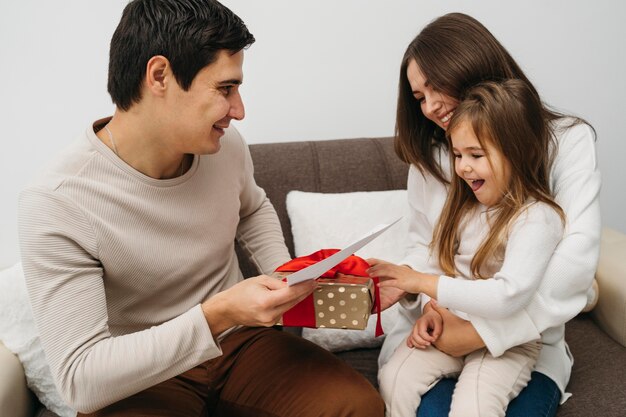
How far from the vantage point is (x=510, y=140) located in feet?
4.80

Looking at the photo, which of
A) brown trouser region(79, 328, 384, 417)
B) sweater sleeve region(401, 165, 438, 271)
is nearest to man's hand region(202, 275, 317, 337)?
brown trouser region(79, 328, 384, 417)

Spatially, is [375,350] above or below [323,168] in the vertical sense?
below

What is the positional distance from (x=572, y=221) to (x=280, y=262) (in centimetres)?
73

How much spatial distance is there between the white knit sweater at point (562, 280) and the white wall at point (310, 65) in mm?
916

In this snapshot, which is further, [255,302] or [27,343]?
[27,343]

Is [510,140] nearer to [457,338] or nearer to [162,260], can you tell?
[457,338]

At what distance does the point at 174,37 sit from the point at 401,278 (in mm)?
737

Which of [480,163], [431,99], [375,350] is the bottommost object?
[375,350]

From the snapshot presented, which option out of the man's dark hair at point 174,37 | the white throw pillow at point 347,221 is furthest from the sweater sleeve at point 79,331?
the white throw pillow at point 347,221

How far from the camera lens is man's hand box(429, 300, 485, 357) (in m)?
1.46

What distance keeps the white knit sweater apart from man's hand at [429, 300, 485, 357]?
4cm

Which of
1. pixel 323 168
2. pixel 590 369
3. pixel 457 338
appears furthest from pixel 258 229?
pixel 590 369

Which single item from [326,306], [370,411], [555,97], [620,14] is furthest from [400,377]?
[620,14]

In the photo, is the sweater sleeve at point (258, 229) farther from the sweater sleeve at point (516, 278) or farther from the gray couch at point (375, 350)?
the sweater sleeve at point (516, 278)
